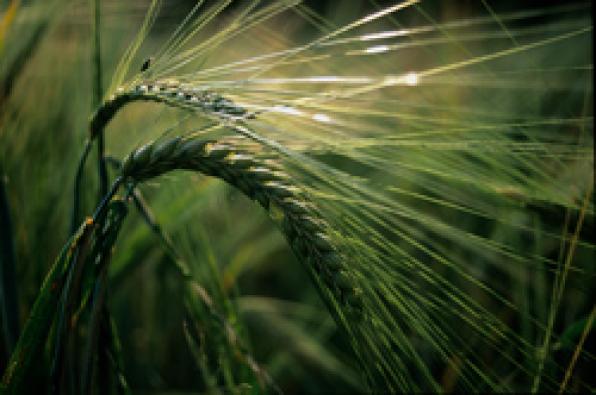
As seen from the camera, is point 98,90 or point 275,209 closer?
point 275,209

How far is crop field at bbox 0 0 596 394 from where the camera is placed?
1.33ft

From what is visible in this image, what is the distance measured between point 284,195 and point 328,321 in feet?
1.90

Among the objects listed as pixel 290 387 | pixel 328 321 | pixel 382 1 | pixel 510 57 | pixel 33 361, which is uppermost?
pixel 382 1

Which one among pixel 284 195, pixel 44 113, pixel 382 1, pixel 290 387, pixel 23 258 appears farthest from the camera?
pixel 382 1

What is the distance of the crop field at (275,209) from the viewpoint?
0.41 meters

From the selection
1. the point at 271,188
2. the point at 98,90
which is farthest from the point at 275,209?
the point at 98,90

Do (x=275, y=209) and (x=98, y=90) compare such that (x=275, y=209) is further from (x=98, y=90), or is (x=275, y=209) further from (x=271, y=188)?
(x=98, y=90)

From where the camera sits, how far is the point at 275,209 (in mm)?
398

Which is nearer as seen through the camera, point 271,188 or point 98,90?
point 271,188

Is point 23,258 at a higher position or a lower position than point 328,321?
higher

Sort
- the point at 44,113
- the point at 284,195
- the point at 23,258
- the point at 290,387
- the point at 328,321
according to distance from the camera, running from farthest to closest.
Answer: the point at 290,387 → the point at 328,321 → the point at 44,113 → the point at 23,258 → the point at 284,195

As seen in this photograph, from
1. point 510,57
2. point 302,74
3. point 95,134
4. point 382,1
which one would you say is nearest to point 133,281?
point 302,74

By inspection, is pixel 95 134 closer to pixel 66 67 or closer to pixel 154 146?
pixel 154 146

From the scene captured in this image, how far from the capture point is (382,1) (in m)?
2.21
